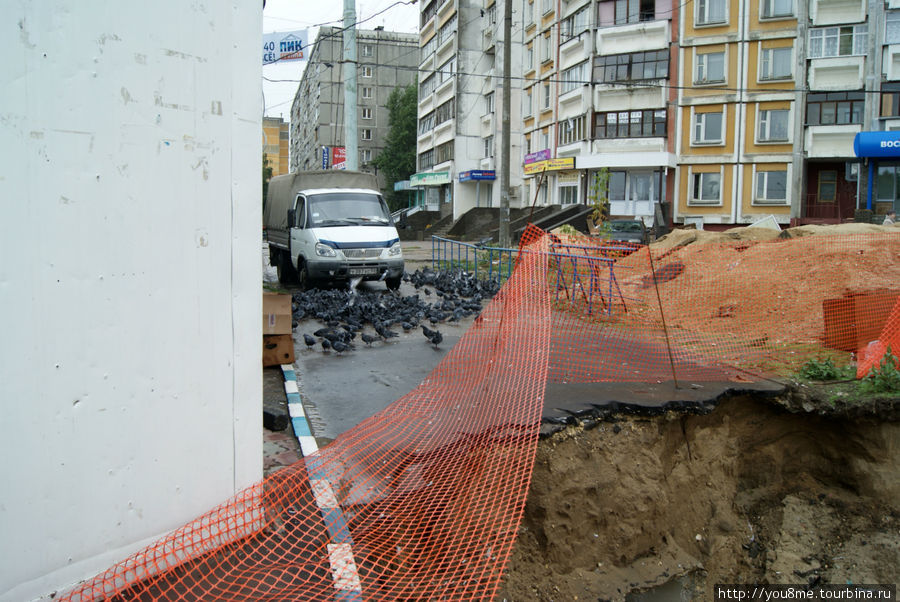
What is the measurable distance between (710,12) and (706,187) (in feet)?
29.7

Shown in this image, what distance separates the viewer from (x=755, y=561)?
5422 millimetres

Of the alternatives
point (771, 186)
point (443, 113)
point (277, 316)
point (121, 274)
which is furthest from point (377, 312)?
point (443, 113)

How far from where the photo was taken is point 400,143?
73125 mm

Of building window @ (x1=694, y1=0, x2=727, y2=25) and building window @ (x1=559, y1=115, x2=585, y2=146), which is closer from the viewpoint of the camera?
building window @ (x1=694, y1=0, x2=727, y2=25)

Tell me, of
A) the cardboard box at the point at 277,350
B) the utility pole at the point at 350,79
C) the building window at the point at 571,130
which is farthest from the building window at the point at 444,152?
the cardboard box at the point at 277,350

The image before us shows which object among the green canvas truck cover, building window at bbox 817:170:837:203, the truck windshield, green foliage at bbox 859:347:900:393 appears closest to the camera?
green foliage at bbox 859:347:900:393

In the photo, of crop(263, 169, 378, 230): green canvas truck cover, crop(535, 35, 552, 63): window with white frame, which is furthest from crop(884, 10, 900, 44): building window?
crop(263, 169, 378, 230): green canvas truck cover

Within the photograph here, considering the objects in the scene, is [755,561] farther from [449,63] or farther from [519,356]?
[449,63]

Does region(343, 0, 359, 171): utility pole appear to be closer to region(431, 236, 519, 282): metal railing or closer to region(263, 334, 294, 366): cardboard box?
region(431, 236, 519, 282): metal railing

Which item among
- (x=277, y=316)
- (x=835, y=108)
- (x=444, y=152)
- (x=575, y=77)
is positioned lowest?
(x=277, y=316)

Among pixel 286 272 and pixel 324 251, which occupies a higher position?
pixel 324 251

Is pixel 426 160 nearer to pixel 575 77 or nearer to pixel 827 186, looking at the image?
pixel 575 77

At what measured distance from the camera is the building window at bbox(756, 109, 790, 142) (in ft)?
117

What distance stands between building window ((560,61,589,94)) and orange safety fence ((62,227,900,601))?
29.8 meters
